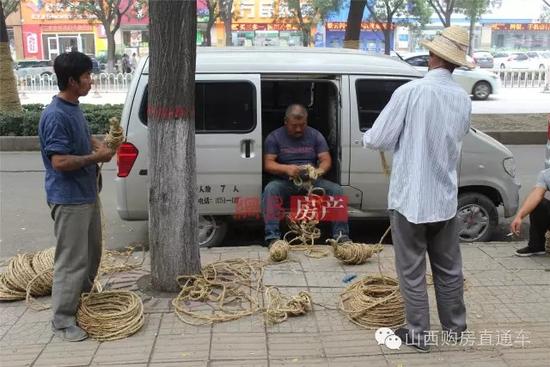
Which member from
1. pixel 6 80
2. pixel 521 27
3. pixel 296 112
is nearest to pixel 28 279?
pixel 296 112

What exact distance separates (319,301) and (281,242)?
3.09 ft

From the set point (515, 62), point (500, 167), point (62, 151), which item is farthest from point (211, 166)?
point (515, 62)

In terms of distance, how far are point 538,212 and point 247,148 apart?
2.54m

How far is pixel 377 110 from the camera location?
5.46 meters

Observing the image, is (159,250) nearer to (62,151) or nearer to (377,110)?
(62,151)

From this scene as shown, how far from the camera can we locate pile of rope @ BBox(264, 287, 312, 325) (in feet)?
12.6

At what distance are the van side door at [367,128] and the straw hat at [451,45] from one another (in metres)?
2.03

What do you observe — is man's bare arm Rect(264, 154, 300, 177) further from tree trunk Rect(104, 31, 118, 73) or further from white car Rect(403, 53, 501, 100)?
tree trunk Rect(104, 31, 118, 73)

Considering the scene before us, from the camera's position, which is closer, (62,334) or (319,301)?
(62,334)

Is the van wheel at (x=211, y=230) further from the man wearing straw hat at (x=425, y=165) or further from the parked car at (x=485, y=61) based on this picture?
the parked car at (x=485, y=61)

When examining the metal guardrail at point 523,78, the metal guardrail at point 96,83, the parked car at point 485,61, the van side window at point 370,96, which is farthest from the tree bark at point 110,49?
the van side window at point 370,96

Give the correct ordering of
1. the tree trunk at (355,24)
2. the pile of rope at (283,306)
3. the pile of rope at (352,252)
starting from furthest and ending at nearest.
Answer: the tree trunk at (355,24), the pile of rope at (352,252), the pile of rope at (283,306)

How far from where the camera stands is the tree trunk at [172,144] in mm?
3887

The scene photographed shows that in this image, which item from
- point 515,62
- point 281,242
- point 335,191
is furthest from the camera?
point 515,62
